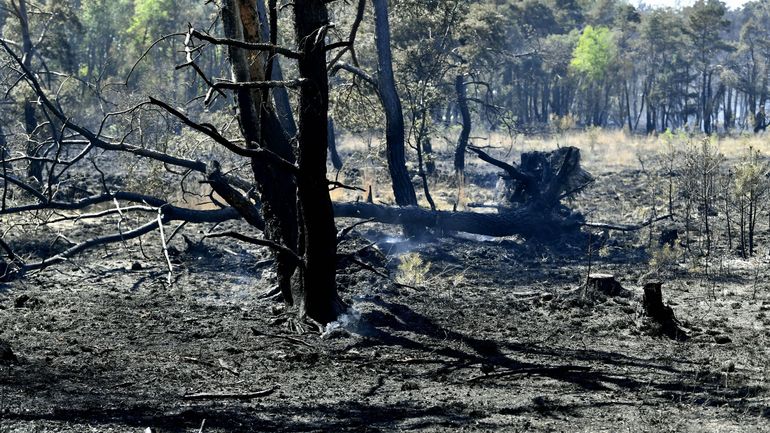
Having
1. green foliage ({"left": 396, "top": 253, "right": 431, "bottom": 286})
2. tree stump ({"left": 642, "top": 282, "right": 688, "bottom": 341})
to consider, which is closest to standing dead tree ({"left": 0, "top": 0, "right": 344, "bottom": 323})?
green foliage ({"left": 396, "top": 253, "right": 431, "bottom": 286})

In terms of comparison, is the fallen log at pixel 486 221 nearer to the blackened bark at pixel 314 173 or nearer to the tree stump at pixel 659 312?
the blackened bark at pixel 314 173

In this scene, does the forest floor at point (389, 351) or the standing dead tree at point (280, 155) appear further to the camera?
the standing dead tree at point (280, 155)

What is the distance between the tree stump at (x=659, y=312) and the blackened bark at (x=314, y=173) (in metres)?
2.89

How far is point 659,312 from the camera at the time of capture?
9062 millimetres

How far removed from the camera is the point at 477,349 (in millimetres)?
8344

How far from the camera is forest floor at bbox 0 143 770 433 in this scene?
6.07 m

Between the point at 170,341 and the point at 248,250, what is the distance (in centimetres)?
592

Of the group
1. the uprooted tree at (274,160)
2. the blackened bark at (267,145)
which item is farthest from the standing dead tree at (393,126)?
the blackened bark at (267,145)

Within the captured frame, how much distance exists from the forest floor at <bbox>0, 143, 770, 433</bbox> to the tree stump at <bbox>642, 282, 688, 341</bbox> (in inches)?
5.9

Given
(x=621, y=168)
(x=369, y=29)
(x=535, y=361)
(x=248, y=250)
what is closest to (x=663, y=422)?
(x=535, y=361)

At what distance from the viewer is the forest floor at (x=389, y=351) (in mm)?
6066

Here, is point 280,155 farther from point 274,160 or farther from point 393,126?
point 393,126

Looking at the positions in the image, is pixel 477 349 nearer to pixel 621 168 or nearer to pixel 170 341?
pixel 170 341

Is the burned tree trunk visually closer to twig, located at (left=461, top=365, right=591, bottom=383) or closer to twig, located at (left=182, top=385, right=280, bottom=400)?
twig, located at (left=461, top=365, right=591, bottom=383)
